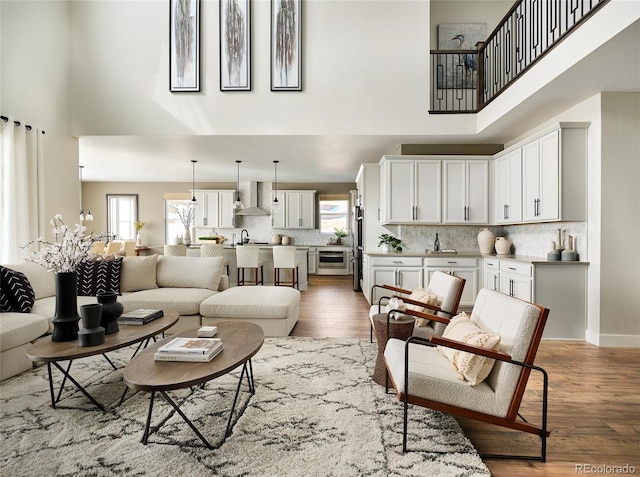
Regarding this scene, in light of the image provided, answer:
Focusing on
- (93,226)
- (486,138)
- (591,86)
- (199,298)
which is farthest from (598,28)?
(93,226)

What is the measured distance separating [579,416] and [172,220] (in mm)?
9977

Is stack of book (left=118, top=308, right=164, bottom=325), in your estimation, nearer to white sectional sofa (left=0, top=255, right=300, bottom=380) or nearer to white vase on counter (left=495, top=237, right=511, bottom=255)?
white sectional sofa (left=0, top=255, right=300, bottom=380)

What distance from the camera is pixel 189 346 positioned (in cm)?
208

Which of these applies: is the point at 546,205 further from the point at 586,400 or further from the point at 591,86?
the point at 586,400

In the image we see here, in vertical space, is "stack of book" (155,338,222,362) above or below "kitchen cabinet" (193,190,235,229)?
below

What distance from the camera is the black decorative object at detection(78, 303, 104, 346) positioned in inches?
87.9

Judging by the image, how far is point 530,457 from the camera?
1.82 m

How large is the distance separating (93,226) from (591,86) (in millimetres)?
11379

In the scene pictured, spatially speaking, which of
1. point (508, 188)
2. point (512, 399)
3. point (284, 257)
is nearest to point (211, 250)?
point (284, 257)

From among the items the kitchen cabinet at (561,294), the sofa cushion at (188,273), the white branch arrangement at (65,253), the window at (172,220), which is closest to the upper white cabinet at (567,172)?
the kitchen cabinet at (561,294)

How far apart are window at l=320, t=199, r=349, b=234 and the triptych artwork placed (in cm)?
526

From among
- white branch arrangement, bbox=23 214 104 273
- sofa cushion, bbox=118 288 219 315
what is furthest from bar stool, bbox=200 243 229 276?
white branch arrangement, bbox=23 214 104 273

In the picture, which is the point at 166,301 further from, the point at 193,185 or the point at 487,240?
the point at 193,185

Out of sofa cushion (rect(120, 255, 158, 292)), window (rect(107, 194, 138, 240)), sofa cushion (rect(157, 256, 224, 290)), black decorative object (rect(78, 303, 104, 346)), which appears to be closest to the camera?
black decorative object (rect(78, 303, 104, 346))
